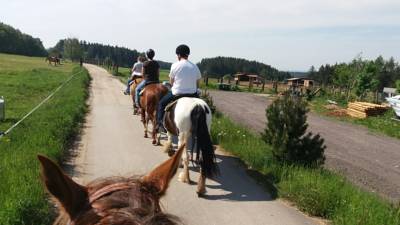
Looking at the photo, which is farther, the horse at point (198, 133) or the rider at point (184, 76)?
the rider at point (184, 76)

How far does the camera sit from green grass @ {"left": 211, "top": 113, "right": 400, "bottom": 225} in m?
6.39

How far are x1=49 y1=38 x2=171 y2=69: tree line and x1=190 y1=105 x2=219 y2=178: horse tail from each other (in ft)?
220

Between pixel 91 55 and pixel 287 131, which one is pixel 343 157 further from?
pixel 91 55

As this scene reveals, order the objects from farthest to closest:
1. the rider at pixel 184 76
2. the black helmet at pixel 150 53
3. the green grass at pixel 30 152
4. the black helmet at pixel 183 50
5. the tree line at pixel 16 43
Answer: the tree line at pixel 16 43 → the black helmet at pixel 150 53 → the rider at pixel 184 76 → the black helmet at pixel 183 50 → the green grass at pixel 30 152

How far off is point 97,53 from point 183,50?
157 metres

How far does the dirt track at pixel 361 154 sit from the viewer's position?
1138cm

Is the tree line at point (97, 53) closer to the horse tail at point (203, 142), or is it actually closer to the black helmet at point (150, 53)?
the black helmet at point (150, 53)

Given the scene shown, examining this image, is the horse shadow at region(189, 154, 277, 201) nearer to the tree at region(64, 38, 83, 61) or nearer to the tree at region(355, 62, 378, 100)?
the tree at region(355, 62, 378, 100)

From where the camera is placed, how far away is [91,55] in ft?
529

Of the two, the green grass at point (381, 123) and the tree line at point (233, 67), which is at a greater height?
the tree line at point (233, 67)

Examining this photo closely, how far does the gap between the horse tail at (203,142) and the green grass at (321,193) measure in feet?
4.10

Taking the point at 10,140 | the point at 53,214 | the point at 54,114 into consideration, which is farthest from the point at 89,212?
the point at 54,114

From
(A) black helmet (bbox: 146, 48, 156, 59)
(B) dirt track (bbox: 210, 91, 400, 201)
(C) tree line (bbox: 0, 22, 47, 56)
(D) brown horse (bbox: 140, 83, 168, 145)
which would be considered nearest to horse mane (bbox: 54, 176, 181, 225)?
(B) dirt track (bbox: 210, 91, 400, 201)

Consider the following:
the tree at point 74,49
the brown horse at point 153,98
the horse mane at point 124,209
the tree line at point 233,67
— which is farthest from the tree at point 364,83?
the tree at point 74,49
